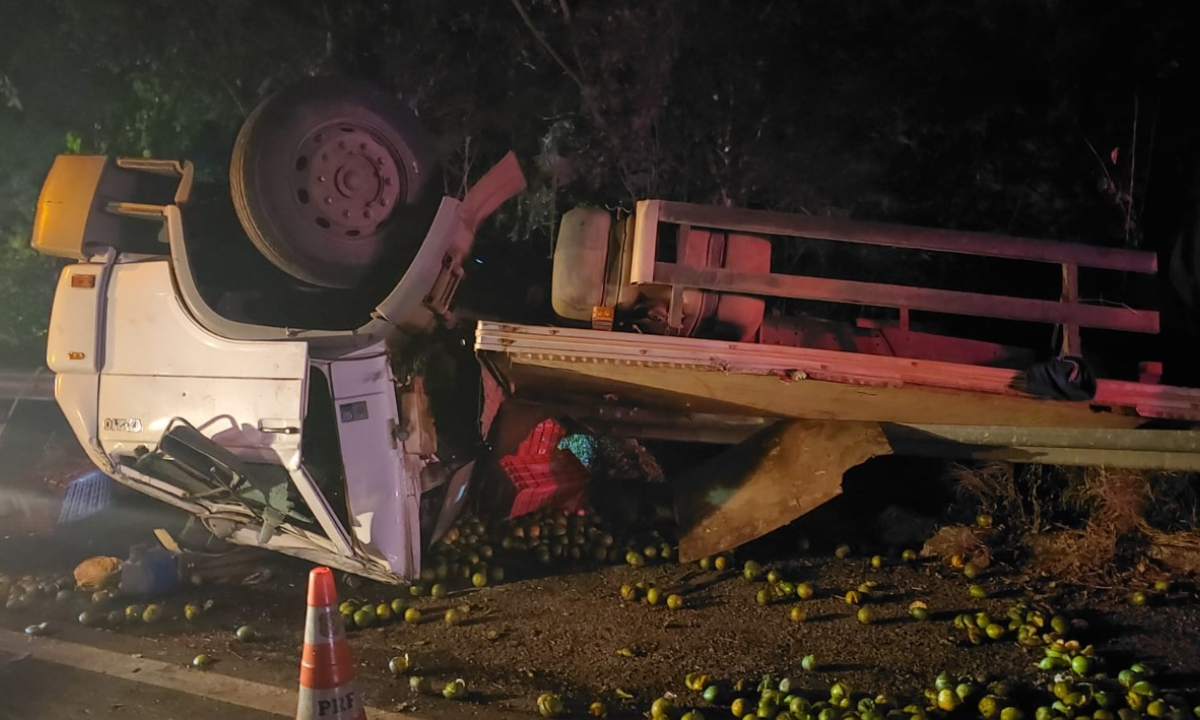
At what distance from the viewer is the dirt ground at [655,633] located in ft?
→ 14.2

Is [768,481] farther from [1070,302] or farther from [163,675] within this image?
[163,675]

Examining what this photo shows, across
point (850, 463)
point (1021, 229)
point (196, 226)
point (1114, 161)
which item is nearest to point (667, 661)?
point (850, 463)

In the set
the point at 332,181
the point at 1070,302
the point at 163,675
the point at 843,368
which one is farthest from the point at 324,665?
the point at 1070,302

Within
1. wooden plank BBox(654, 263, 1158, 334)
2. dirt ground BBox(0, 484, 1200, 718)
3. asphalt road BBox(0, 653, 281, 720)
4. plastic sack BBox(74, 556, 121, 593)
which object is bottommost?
asphalt road BBox(0, 653, 281, 720)

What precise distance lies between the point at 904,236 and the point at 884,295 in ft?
1.09

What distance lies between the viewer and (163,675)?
464 cm

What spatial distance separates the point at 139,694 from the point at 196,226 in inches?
109

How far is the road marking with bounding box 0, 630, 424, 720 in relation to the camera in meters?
4.28

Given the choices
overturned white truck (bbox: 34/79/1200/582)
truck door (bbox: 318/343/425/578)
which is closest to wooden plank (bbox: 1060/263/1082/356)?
overturned white truck (bbox: 34/79/1200/582)

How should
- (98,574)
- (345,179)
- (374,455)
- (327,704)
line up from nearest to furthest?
(327,704) → (374,455) → (345,179) → (98,574)

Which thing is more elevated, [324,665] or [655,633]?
[324,665]

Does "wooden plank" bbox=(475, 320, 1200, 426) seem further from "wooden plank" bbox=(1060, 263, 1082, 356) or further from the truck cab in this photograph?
the truck cab

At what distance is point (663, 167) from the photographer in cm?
880

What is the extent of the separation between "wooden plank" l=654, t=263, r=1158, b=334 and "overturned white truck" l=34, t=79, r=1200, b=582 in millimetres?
12
